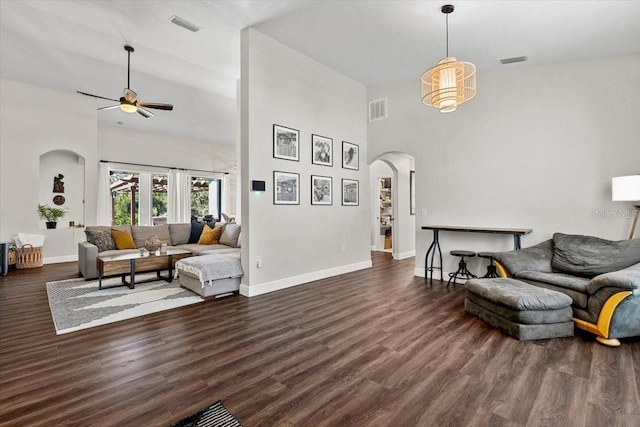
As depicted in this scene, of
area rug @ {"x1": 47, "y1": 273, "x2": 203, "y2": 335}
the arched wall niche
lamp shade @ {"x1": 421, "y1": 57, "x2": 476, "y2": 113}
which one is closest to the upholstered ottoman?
area rug @ {"x1": 47, "y1": 273, "x2": 203, "y2": 335}

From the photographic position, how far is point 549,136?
457 centimetres

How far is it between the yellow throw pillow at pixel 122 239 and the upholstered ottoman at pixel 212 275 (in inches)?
79.9

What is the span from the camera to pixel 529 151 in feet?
15.5

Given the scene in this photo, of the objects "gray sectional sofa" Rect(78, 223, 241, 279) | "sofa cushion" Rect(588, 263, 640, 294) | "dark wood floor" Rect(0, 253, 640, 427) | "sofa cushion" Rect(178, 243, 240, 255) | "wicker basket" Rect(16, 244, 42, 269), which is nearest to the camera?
"dark wood floor" Rect(0, 253, 640, 427)

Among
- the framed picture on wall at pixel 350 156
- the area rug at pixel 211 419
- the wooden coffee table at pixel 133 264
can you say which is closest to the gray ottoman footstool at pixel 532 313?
the area rug at pixel 211 419

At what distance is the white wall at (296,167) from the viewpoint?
14.9 feet

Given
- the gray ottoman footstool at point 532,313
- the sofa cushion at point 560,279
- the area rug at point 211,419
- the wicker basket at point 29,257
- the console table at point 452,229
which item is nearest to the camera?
the area rug at point 211,419

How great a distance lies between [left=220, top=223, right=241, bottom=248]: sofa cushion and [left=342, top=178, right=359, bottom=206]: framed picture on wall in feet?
7.80

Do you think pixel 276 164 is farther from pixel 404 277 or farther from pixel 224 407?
pixel 224 407

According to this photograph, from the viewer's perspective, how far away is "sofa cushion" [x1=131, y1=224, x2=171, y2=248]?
6.45 metres

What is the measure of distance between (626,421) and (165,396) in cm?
281

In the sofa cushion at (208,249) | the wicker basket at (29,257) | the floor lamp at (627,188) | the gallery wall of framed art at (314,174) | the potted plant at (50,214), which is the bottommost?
the wicker basket at (29,257)

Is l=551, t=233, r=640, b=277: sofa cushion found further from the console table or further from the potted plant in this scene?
the potted plant

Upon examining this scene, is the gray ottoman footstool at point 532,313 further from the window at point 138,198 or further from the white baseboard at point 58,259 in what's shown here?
the window at point 138,198
